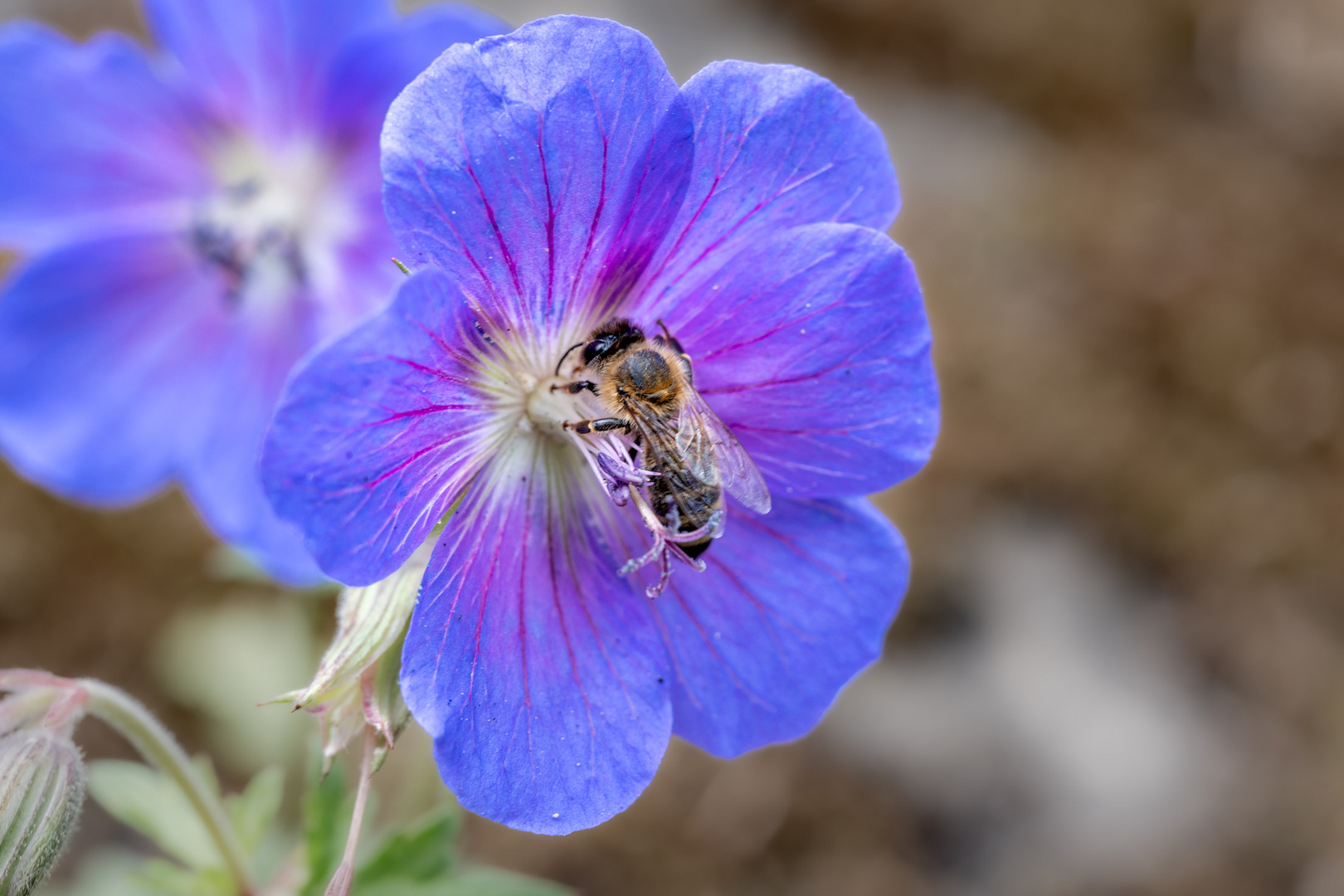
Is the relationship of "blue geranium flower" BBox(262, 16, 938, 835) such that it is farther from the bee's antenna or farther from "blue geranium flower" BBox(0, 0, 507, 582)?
"blue geranium flower" BBox(0, 0, 507, 582)

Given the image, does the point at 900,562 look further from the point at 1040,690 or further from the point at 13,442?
the point at 1040,690

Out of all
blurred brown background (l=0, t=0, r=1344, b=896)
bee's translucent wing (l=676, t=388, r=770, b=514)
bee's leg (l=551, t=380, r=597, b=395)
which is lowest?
blurred brown background (l=0, t=0, r=1344, b=896)

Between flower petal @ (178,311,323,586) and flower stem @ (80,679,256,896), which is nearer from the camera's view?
flower stem @ (80,679,256,896)

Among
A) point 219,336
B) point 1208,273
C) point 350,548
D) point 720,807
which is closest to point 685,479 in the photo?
point 350,548

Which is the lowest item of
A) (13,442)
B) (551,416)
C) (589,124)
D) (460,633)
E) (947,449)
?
(947,449)

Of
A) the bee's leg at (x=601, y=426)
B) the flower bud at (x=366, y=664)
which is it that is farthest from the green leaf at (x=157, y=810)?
the bee's leg at (x=601, y=426)

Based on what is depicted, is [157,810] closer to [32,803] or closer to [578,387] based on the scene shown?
[32,803]

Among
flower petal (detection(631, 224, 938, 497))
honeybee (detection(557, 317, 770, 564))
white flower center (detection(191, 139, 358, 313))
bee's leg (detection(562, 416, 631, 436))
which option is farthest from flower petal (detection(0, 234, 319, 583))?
flower petal (detection(631, 224, 938, 497))
